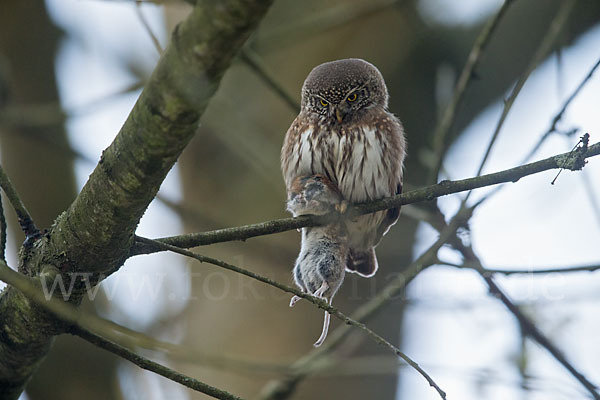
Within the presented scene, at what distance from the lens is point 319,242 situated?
4.13 meters

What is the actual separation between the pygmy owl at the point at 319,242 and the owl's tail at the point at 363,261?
0.38 meters

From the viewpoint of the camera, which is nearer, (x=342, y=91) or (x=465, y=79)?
(x=465, y=79)

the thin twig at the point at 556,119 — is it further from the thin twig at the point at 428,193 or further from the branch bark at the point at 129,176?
the branch bark at the point at 129,176

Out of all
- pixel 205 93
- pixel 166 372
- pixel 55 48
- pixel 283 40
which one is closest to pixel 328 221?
pixel 166 372

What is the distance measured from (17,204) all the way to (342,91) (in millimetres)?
2405

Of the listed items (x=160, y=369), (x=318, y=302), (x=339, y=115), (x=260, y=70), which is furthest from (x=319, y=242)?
(x=160, y=369)

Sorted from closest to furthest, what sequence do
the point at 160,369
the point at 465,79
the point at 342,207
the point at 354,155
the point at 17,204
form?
the point at 160,369
the point at 17,204
the point at 342,207
the point at 465,79
the point at 354,155

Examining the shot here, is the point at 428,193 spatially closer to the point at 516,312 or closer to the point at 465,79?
the point at 516,312

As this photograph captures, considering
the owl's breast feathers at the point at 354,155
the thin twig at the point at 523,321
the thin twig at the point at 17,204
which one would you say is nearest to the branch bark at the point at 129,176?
the thin twig at the point at 17,204

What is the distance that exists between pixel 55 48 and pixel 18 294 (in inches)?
134

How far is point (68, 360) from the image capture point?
4.67 m

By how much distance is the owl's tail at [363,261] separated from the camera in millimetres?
4602

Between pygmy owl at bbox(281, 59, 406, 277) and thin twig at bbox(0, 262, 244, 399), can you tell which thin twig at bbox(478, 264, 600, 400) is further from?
thin twig at bbox(0, 262, 244, 399)

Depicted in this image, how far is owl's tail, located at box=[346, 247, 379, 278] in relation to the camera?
460 centimetres
